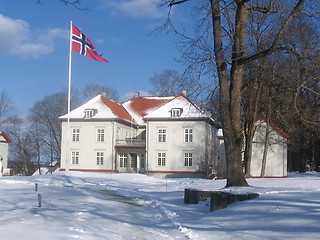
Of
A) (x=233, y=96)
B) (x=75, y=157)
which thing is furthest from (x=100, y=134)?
(x=233, y=96)

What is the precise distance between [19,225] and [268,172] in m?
32.9

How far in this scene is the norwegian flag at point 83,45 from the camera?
32.3m

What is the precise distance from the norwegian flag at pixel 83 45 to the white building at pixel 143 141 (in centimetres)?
1482

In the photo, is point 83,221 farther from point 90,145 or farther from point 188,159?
point 90,145

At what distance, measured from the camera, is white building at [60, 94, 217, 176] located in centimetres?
4488

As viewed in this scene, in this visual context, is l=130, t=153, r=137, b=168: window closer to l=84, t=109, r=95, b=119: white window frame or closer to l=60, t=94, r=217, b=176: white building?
l=60, t=94, r=217, b=176: white building

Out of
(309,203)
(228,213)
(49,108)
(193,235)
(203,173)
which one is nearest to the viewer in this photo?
(193,235)

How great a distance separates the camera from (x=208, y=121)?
149 feet

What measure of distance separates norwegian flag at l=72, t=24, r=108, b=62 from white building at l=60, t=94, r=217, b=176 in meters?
14.8

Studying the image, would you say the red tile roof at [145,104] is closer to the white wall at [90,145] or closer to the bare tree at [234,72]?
the white wall at [90,145]

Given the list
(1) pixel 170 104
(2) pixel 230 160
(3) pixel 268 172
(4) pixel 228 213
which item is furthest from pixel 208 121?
(4) pixel 228 213

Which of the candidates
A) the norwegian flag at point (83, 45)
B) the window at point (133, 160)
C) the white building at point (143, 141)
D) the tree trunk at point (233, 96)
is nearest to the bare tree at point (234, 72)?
the tree trunk at point (233, 96)

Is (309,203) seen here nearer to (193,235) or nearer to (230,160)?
(193,235)

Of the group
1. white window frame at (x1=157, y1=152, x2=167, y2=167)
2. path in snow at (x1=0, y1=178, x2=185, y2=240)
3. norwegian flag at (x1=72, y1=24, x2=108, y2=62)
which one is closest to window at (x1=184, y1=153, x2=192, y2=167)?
white window frame at (x1=157, y1=152, x2=167, y2=167)
